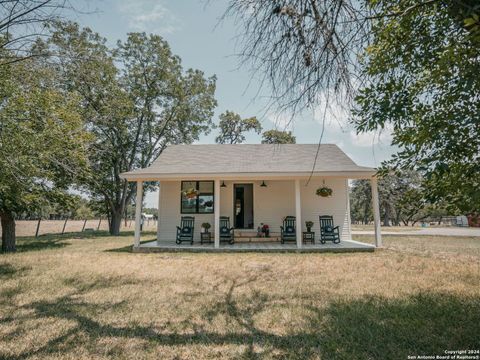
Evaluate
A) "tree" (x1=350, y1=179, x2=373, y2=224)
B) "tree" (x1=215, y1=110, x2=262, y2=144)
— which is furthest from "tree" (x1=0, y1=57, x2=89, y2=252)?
"tree" (x1=350, y1=179, x2=373, y2=224)

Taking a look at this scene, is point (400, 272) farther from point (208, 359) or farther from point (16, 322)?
point (16, 322)

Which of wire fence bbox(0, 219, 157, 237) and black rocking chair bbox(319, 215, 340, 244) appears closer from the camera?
black rocking chair bbox(319, 215, 340, 244)

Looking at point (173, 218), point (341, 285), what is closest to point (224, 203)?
point (173, 218)

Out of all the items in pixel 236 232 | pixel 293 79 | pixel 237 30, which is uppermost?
pixel 237 30

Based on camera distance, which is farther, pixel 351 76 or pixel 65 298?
pixel 65 298

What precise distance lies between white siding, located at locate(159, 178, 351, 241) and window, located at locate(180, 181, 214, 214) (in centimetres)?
21

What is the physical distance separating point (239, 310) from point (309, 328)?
1.04 metres

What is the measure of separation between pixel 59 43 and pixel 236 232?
858 centimetres

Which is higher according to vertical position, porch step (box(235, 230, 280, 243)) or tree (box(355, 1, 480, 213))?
tree (box(355, 1, 480, 213))

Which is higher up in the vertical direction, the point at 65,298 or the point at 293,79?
the point at 293,79

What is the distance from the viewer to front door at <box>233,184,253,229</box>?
11547 millimetres

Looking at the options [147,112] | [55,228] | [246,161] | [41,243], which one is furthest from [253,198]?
[55,228]

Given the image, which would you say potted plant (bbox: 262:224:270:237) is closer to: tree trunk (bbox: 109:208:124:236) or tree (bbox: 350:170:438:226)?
tree (bbox: 350:170:438:226)

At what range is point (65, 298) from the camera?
14.2 feet
